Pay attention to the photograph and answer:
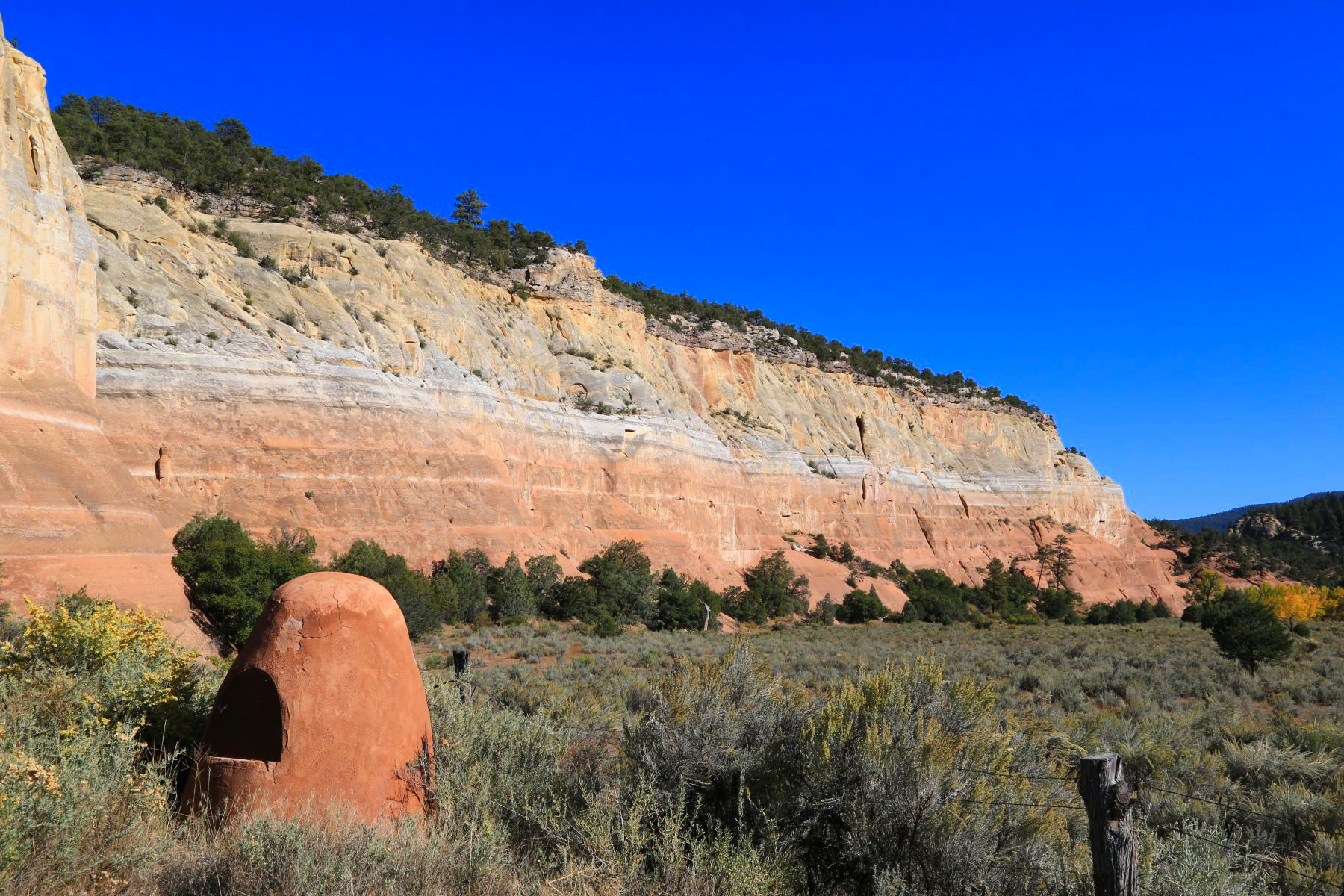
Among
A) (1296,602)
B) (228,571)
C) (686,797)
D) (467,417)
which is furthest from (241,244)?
(1296,602)

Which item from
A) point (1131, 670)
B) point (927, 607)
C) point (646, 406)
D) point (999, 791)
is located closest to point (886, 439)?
point (927, 607)

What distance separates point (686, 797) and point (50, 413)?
22557 mm

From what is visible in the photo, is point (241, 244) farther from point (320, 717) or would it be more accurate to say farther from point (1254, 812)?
point (1254, 812)

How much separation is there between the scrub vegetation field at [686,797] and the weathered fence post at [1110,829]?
580 millimetres

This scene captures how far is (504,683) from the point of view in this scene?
1462cm

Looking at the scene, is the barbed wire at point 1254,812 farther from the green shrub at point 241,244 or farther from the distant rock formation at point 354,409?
the green shrub at point 241,244

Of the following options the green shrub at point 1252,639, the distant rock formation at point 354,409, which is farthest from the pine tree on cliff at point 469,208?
the green shrub at point 1252,639

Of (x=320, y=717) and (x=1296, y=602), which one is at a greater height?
(x=320, y=717)

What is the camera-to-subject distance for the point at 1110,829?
5082mm

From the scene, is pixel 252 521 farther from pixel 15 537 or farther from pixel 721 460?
pixel 721 460

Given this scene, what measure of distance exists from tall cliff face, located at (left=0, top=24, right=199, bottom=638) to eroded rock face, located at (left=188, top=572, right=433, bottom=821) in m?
15.0

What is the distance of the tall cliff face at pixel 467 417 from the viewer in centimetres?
2931

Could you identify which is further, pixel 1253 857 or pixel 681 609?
pixel 681 609

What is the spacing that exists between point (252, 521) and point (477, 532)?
903cm
